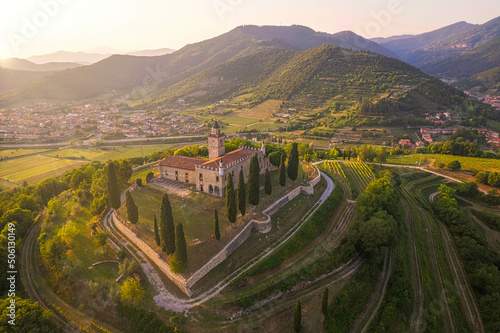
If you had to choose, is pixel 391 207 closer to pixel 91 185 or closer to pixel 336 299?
pixel 336 299

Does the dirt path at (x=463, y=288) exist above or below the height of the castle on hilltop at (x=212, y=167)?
below

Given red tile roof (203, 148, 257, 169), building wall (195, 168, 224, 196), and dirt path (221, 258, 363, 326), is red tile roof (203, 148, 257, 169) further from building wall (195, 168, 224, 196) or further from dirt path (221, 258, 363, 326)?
dirt path (221, 258, 363, 326)

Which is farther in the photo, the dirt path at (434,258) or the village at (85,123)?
the village at (85,123)

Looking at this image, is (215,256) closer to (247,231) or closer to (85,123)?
(247,231)

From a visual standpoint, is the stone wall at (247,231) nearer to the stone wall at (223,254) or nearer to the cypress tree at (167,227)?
the stone wall at (223,254)

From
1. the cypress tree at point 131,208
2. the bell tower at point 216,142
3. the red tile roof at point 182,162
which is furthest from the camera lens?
the bell tower at point 216,142

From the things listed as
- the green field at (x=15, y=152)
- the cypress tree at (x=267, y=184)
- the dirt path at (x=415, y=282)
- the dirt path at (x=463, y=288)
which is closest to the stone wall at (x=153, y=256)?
the cypress tree at (x=267, y=184)

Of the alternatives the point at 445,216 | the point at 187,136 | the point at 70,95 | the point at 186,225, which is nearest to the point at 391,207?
the point at 445,216
